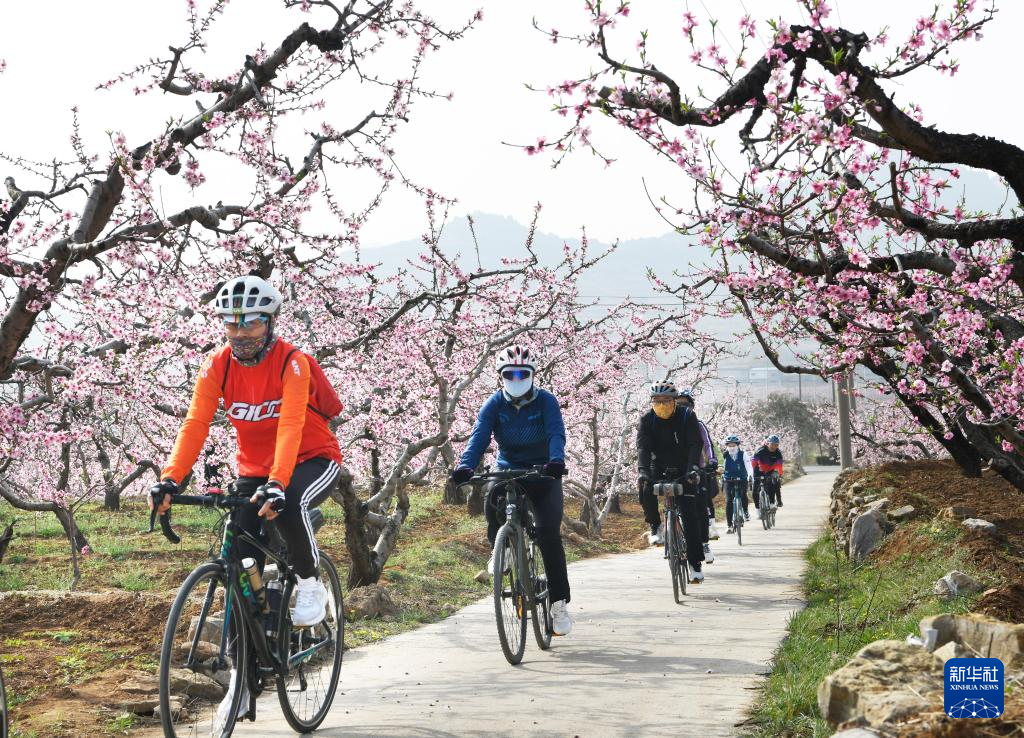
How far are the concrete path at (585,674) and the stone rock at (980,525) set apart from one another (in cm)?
179

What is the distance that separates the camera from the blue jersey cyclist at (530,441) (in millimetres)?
7824

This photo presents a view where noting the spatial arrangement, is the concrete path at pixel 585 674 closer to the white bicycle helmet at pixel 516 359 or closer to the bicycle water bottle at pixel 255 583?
the bicycle water bottle at pixel 255 583

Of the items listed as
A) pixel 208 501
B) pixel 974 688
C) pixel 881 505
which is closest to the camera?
pixel 974 688

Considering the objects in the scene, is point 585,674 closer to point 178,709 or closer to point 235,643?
point 235,643

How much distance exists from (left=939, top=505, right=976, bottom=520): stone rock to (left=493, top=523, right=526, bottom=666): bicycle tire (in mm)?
5444

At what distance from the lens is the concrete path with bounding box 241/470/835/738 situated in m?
5.57

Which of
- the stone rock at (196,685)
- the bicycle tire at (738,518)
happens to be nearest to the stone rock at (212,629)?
the stone rock at (196,685)

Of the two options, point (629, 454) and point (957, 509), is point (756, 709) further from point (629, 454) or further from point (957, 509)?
point (629, 454)

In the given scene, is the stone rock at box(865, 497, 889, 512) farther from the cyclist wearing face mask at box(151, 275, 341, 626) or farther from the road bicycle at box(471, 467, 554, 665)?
the cyclist wearing face mask at box(151, 275, 341, 626)

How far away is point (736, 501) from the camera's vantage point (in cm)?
1941

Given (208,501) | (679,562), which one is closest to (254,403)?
(208,501)

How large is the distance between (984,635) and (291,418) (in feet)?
11.6

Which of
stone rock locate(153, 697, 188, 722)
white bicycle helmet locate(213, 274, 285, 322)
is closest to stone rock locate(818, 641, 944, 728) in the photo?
stone rock locate(153, 697, 188, 722)

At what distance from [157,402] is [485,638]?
4738 mm
